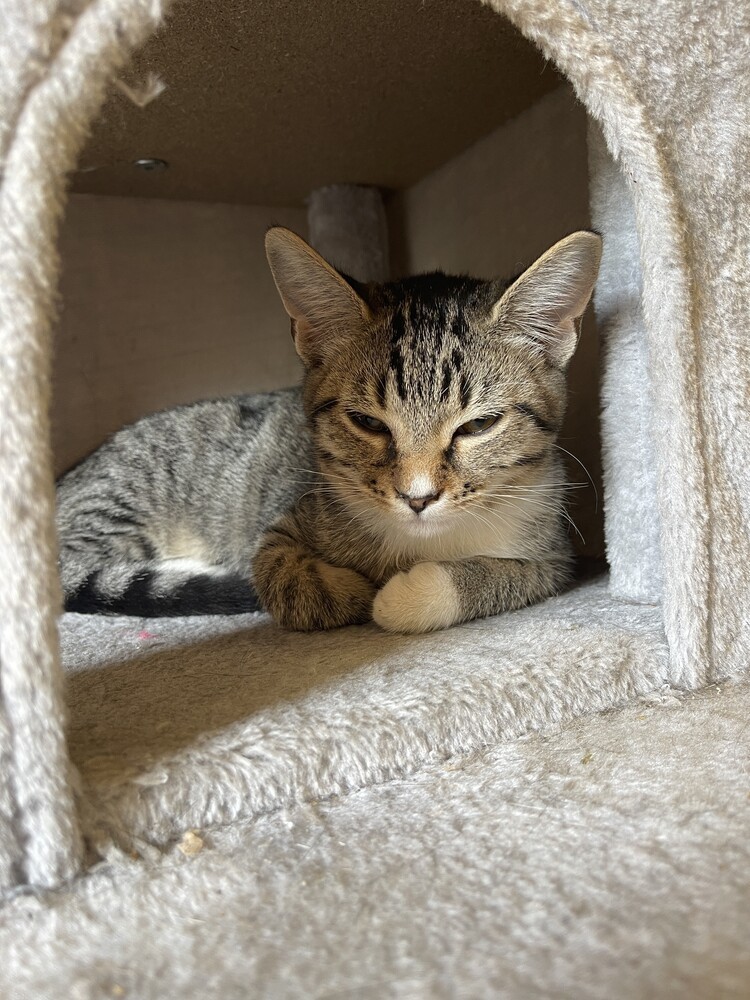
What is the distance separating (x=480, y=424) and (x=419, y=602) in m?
0.32

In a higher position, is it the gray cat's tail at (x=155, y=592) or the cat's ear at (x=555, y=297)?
the cat's ear at (x=555, y=297)

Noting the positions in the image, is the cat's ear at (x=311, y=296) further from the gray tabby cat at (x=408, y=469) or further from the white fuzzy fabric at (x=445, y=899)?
the white fuzzy fabric at (x=445, y=899)

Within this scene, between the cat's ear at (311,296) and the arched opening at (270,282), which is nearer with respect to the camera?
the arched opening at (270,282)

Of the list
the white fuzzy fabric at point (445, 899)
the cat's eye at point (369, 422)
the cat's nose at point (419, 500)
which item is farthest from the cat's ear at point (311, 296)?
the white fuzzy fabric at point (445, 899)

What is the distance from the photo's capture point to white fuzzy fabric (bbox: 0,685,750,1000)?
2.06 ft

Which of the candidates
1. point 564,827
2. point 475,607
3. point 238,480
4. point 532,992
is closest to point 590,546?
point 475,607

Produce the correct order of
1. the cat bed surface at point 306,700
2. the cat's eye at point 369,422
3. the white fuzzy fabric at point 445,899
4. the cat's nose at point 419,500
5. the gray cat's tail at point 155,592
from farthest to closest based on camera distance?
the gray cat's tail at point 155,592
the cat's eye at point 369,422
the cat's nose at point 419,500
the cat bed surface at point 306,700
the white fuzzy fabric at point 445,899

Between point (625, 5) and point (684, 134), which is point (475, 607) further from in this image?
point (625, 5)

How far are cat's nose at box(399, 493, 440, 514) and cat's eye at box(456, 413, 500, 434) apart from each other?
0.15 m

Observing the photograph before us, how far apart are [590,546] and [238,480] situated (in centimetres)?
91

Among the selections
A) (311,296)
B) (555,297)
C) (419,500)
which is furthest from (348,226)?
(419,500)

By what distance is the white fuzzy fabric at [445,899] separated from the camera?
628 mm

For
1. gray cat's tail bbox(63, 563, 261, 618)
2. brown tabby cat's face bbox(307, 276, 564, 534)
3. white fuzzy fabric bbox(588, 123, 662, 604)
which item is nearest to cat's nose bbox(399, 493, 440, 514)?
brown tabby cat's face bbox(307, 276, 564, 534)

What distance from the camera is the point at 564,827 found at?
32.4 inches
